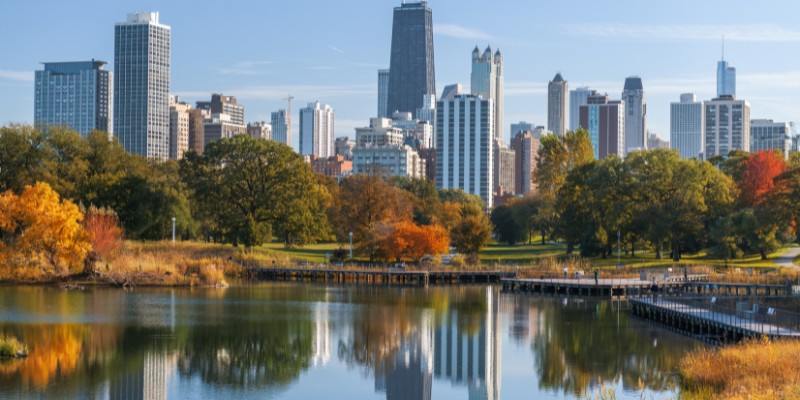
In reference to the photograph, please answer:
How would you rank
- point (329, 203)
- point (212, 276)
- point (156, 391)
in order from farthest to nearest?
point (329, 203) → point (212, 276) → point (156, 391)

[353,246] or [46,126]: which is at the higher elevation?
[46,126]

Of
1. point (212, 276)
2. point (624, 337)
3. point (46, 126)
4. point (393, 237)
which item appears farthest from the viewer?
point (46, 126)

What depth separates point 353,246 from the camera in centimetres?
8950

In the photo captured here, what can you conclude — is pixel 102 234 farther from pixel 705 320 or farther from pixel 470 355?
pixel 705 320

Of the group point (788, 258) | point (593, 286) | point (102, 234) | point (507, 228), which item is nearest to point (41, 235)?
point (102, 234)

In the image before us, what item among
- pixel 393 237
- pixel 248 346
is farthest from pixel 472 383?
pixel 393 237

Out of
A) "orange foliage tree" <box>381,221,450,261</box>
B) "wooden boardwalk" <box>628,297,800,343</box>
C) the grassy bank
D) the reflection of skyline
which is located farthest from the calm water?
"orange foliage tree" <box>381,221,450,261</box>

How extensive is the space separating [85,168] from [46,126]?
213 inches

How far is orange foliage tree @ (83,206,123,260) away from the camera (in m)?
68.3

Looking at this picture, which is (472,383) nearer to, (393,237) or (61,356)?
(61,356)

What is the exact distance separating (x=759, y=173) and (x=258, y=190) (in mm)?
42057

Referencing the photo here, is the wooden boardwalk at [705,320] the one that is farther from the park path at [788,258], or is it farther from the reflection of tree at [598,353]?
the park path at [788,258]

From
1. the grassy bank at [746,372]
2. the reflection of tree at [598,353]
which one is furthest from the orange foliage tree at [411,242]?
the grassy bank at [746,372]

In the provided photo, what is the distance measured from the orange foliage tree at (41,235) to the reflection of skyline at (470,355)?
81.6ft
